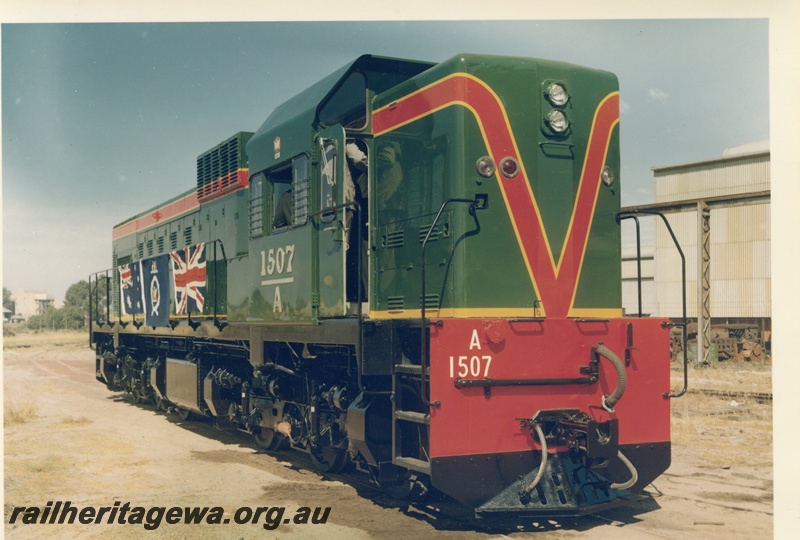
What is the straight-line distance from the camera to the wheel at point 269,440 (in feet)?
30.1

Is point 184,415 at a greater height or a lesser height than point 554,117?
lesser

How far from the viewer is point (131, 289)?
529 inches

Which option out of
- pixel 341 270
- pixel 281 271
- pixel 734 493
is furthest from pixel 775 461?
pixel 281 271

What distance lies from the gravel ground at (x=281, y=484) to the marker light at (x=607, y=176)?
2770 mm

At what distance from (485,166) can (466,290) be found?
1.00 m

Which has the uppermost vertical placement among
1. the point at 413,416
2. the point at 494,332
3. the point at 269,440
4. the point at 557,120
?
the point at 557,120

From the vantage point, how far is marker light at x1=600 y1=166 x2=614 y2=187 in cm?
674

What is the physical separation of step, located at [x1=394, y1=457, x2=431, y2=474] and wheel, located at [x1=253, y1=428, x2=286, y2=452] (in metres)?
3.24

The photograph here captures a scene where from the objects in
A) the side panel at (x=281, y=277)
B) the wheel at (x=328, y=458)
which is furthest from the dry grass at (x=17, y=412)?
the wheel at (x=328, y=458)

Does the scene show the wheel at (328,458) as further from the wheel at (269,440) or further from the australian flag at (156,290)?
the australian flag at (156,290)

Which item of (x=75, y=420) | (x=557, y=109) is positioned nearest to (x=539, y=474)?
(x=557, y=109)

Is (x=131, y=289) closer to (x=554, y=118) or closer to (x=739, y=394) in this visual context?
(x=554, y=118)

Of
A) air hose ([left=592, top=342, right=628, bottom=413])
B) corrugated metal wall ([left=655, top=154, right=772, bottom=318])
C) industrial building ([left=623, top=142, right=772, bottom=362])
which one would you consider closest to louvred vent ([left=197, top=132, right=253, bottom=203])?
air hose ([left=592, top=342, right=628, bottom=413])

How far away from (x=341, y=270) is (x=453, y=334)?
156 cm
